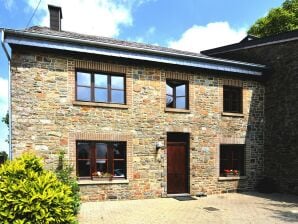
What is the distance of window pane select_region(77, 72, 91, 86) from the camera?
11.2 meters

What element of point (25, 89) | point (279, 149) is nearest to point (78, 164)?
point (25, 89)

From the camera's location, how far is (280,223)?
844 centimetres

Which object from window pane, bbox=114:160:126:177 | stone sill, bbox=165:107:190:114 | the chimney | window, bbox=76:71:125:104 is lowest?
window pane, bbox=114:160:126:177

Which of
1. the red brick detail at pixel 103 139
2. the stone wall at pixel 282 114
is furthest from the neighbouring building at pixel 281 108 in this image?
the red brick detail at pixel 103 139

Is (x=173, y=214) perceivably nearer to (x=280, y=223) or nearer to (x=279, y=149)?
(x=280, y=223)

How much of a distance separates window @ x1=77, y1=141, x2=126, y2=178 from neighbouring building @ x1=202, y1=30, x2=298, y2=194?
7188 millimetres

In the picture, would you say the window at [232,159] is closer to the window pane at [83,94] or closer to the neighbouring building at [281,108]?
the neighbouring building at [281,108]

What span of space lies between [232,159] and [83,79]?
7.62 metres

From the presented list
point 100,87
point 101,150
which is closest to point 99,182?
point 101,150

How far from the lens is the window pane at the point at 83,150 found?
1105 centimetres

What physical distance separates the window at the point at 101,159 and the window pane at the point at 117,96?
165 centimetres

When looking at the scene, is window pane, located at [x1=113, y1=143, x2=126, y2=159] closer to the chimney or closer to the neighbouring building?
the chimney

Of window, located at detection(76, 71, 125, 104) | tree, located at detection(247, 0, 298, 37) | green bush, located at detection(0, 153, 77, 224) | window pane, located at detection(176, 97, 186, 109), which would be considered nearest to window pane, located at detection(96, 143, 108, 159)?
window, located at detection(76, 71, 125, 104)

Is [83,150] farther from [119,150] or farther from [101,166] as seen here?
[119,150]
